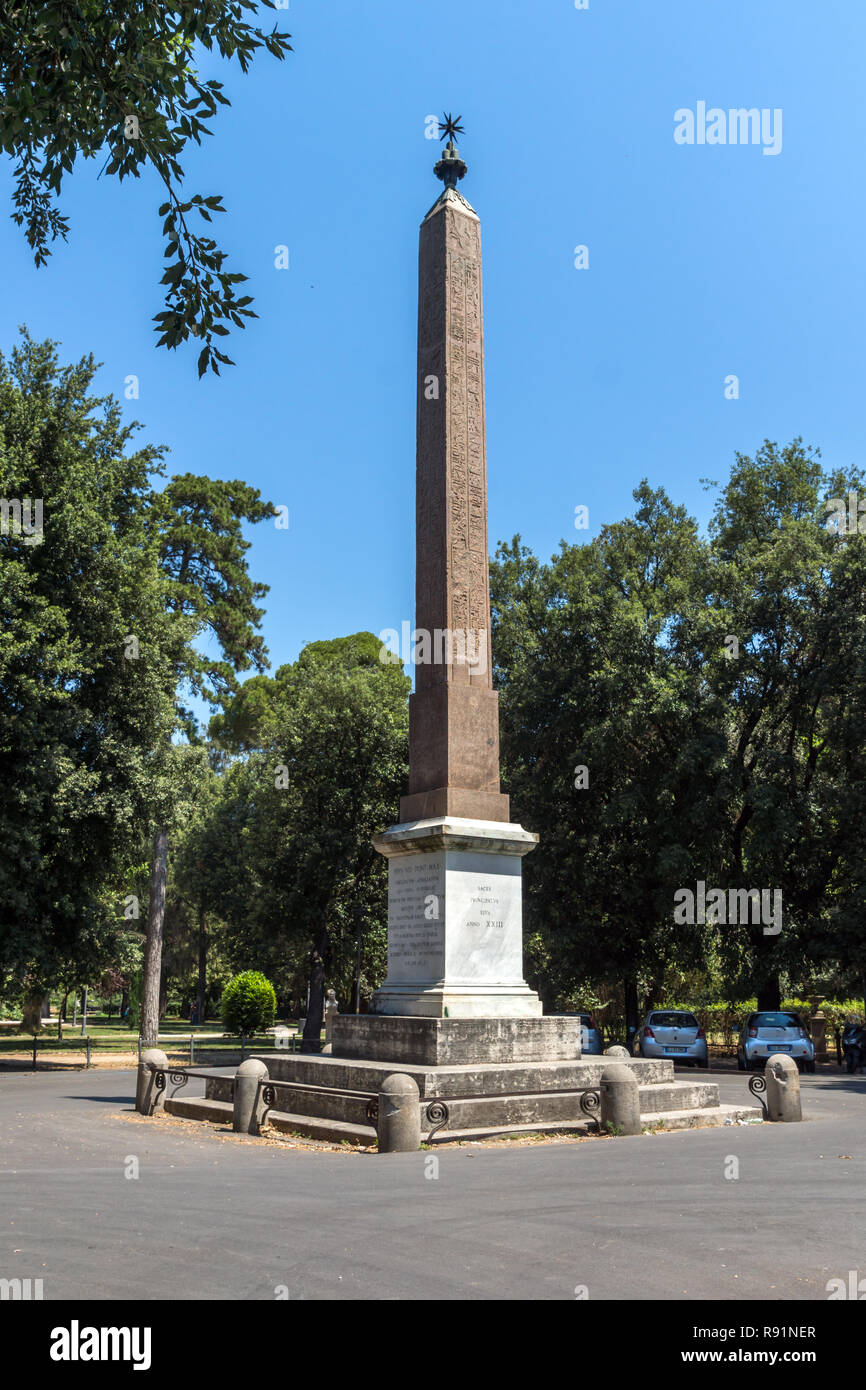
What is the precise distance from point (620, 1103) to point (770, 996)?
19.0 meters

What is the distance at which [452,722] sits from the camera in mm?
13734

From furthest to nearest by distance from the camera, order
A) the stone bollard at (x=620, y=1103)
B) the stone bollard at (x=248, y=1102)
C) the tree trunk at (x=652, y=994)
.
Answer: the tree trunk at (x=652, y=994)
the stone bollard at (x=248, y=1102)
the stone bollard at (x=620, y=1103)

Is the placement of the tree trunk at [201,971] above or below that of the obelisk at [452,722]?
below

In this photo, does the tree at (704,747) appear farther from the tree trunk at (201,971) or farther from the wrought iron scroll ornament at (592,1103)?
the tree trunk at (201,971)

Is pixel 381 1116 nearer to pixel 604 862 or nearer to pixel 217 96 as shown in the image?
pixel 217 96

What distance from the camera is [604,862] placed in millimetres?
30328

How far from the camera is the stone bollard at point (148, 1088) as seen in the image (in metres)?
14.2

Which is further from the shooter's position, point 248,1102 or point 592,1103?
point 248,1102

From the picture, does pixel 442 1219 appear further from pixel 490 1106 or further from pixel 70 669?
pixel 70 669

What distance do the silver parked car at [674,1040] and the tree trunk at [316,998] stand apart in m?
9.62

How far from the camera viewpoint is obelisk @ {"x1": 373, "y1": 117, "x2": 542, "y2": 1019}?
12.6 meters

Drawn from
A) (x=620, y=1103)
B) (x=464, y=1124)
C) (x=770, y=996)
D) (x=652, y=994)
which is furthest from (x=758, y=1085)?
(x=652, y=994)

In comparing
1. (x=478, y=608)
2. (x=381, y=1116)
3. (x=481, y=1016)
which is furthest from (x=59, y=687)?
(x=381, y=1116)

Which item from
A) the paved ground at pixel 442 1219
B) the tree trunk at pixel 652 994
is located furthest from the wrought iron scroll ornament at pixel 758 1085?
the tree trunk at pixel 652 994
